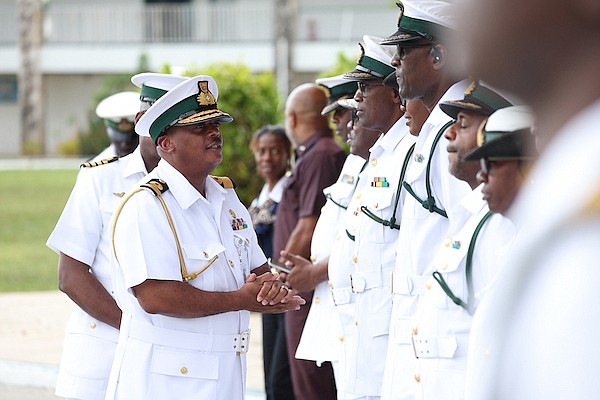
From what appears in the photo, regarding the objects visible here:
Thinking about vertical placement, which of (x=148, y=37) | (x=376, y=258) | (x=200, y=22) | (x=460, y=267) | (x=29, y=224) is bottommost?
(x=29, y=224)

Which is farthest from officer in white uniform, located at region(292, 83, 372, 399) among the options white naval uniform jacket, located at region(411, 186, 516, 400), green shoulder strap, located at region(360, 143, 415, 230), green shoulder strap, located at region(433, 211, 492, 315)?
green shoulder strap, located at region(433, 211, 492, 315)

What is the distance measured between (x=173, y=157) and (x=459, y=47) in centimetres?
295

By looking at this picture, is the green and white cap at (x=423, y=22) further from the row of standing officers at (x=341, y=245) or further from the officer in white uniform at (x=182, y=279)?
the officer in white uniform at (x=182, y=279)

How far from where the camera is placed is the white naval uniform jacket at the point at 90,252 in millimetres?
4559

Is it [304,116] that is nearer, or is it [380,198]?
[380,198]

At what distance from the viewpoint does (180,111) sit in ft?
13.1

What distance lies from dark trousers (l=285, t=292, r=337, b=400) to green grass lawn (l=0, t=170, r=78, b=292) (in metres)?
7.07

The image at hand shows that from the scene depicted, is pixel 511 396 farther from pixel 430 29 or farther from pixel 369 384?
pixel 369 384

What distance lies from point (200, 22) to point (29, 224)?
2181 centimetres

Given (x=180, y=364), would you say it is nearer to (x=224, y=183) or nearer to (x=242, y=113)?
(x=224, y=183)

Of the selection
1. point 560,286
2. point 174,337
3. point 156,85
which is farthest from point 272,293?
point 560,286

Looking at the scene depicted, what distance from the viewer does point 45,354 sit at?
28.4ft

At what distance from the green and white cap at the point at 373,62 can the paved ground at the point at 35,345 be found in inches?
113

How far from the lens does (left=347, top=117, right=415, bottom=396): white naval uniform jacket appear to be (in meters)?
4.41
